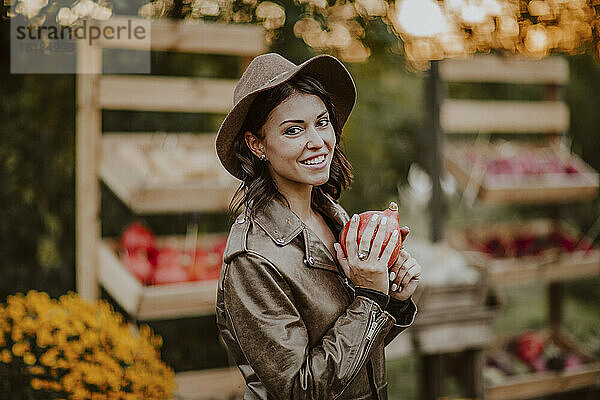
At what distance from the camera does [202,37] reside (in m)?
2.71

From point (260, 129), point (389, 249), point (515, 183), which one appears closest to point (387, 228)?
point (389, 249)

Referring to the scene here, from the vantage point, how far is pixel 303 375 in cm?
118

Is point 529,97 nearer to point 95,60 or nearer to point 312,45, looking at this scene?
point 312,45

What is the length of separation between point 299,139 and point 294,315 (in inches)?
12.7

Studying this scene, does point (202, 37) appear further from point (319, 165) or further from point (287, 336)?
point (287, 336)

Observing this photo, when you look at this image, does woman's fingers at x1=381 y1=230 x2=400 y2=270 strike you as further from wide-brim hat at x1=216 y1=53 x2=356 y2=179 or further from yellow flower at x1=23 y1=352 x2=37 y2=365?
yellow flower at x1=23 y1=352 x2=37 y2=365

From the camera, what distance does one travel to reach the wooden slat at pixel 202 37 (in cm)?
263

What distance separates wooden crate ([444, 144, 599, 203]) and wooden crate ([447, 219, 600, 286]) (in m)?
0.27

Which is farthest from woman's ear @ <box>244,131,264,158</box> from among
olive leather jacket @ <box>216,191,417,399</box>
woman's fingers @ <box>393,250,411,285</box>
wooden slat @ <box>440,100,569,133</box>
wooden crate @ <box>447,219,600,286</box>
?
wooden slat @ <box>440,100,569,133</box>

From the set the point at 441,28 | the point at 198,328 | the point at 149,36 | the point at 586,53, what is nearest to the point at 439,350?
the point at 198,328

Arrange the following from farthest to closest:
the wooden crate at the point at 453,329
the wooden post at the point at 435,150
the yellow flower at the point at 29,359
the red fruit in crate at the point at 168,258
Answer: the wooden post at the point at 435,150, the wooden crate at the point at 453,329, the red fruit in crate at the point at 168,258, the yellow flower at the point at 29,359

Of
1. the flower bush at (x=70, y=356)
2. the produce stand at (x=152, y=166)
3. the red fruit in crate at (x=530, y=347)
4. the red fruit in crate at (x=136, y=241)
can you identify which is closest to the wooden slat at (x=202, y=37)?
the produce stand at (x=152, y=166)

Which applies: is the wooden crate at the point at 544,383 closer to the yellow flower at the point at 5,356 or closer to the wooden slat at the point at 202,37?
the wooden slat at the point at 202,37

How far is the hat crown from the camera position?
125cm
